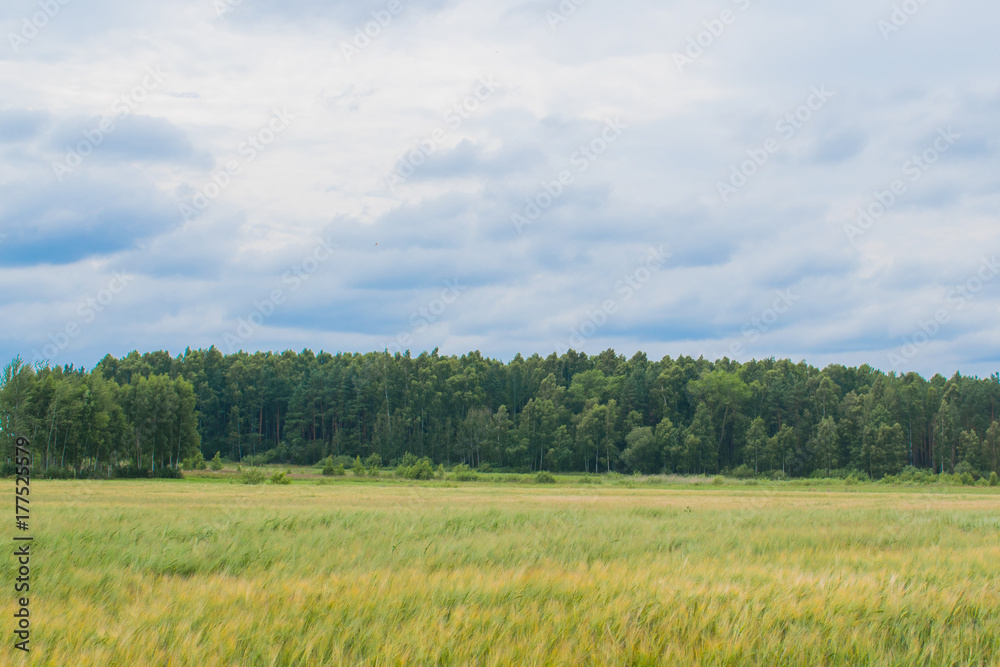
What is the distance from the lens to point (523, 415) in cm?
13088

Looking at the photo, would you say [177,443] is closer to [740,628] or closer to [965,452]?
[740,628]

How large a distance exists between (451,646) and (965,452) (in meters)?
130

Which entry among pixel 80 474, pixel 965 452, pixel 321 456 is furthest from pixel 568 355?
pixel 80 474

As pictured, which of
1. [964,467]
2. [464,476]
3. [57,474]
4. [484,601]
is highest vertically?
[484,601]

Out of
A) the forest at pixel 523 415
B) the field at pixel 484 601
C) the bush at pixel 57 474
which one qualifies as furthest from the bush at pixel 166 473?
the field at pixel 484 601

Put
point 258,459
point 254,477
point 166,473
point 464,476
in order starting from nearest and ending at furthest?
point 254,477 → point 166,473 → point 464,476 → point 258,459

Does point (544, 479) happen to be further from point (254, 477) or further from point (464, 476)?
point (254, 477)

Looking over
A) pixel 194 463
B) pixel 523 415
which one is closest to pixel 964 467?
pixel 523 415

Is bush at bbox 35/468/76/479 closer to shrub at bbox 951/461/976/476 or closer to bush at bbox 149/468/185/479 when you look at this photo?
bush at bbox 149/468/185/479

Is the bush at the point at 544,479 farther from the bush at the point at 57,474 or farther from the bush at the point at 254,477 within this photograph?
the bush at the point at 57,474

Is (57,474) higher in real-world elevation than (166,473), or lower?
higher

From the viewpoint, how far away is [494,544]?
1566 cm

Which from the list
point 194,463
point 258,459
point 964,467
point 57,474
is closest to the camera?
point 57,474

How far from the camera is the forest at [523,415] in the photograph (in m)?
96.4
